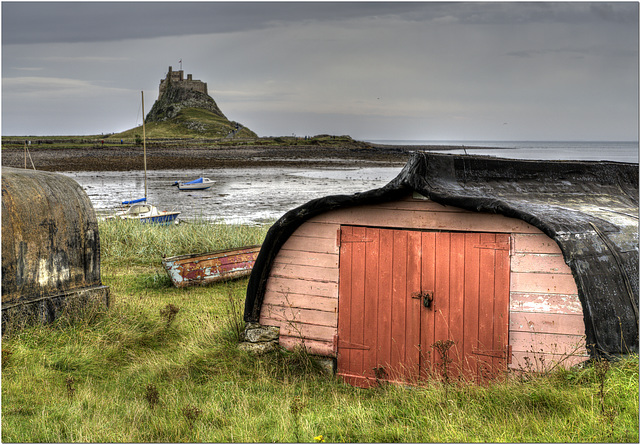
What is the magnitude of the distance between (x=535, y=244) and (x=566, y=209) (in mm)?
837

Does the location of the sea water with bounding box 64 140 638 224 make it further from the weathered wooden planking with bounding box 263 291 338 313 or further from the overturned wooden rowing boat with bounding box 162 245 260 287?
the weathered wooden planking with bounding box 263 291 338 313

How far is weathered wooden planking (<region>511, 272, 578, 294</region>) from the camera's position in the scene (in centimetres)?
621

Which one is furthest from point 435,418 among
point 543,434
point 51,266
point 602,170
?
point 51,266

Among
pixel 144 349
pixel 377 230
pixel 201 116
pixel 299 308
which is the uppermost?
pixel 201 116

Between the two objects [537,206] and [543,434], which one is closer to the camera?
[543,434]

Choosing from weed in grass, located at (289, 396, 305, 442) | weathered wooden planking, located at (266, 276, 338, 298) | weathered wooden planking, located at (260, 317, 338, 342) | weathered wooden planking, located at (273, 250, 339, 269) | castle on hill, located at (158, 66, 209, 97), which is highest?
castle on hill, located at (158, 66, 209, 97)

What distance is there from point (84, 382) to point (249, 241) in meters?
9.21

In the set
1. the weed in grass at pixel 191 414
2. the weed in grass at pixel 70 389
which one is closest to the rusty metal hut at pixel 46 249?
the weed in grass at pixel 70 389

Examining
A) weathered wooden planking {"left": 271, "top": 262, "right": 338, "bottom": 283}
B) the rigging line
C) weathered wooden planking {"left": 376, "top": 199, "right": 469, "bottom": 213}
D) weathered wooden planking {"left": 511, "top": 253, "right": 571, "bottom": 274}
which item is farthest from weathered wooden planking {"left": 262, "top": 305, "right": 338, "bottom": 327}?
the rigging line

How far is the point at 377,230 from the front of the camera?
7086 mm

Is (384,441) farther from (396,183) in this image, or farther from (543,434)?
(396,183)

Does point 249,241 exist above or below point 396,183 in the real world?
below

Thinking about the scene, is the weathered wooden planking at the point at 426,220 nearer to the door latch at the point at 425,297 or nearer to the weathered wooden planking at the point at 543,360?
the door latch at the point at 425,297

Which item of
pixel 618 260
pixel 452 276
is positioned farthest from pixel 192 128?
pixel 618 260
